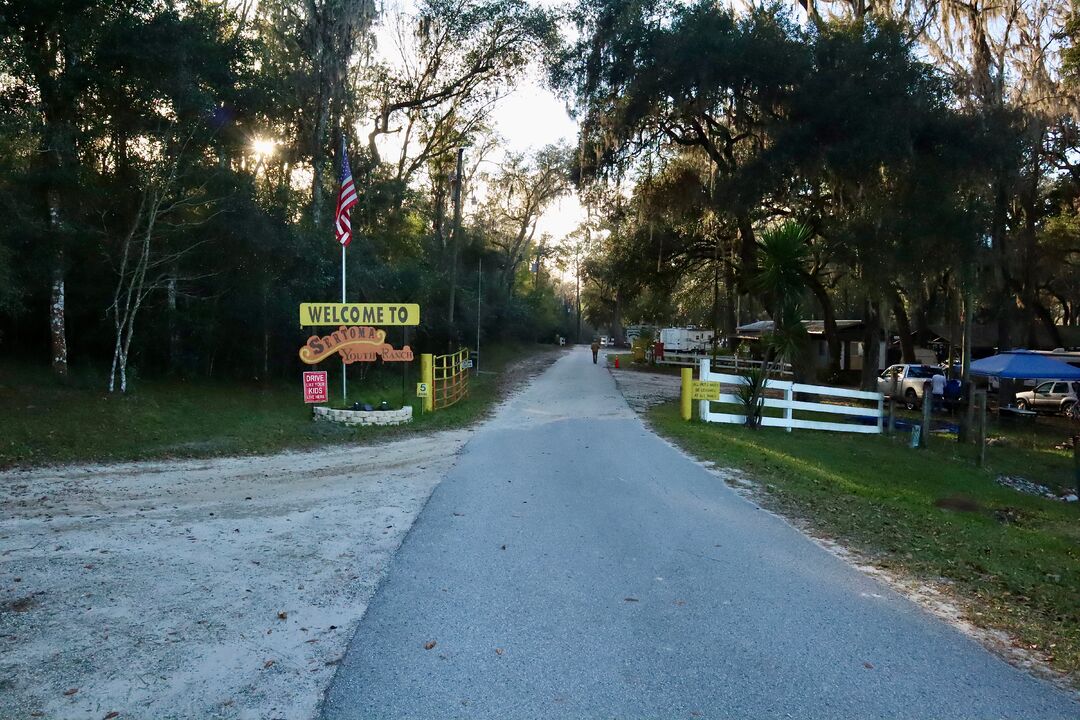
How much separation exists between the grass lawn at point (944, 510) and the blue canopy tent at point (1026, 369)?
2.05 m

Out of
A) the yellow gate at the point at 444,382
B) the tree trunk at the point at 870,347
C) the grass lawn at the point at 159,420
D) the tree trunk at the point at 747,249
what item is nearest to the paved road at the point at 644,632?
the grass lawn at the point at 159,420

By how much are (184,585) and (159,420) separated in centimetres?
939

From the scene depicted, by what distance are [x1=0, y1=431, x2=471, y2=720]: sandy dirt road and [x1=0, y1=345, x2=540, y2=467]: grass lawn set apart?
176 cm

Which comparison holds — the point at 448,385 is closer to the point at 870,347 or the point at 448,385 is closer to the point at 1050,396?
the point at 870,347

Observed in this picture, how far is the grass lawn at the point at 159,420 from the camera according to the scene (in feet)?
36.4

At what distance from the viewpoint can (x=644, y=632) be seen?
446 centimetres

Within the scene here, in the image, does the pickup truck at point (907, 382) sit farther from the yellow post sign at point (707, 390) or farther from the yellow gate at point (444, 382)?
the yellow gate at point (444, 382)

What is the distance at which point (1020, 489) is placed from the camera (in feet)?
46.0

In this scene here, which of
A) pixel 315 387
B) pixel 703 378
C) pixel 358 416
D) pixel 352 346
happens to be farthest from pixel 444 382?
pixel 703 378

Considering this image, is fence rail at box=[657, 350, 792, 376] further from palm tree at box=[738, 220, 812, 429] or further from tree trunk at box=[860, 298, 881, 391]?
palm tree at box=[738, 220, 812, 429]

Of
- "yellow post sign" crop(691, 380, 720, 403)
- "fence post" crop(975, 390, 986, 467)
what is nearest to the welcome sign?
"yellow post sign" crop(691, 380, 720, 403)

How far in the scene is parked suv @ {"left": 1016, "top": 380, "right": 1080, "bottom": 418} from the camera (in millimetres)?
25030

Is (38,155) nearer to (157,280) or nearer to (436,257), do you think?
(157,280)

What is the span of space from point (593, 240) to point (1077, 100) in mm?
36501
